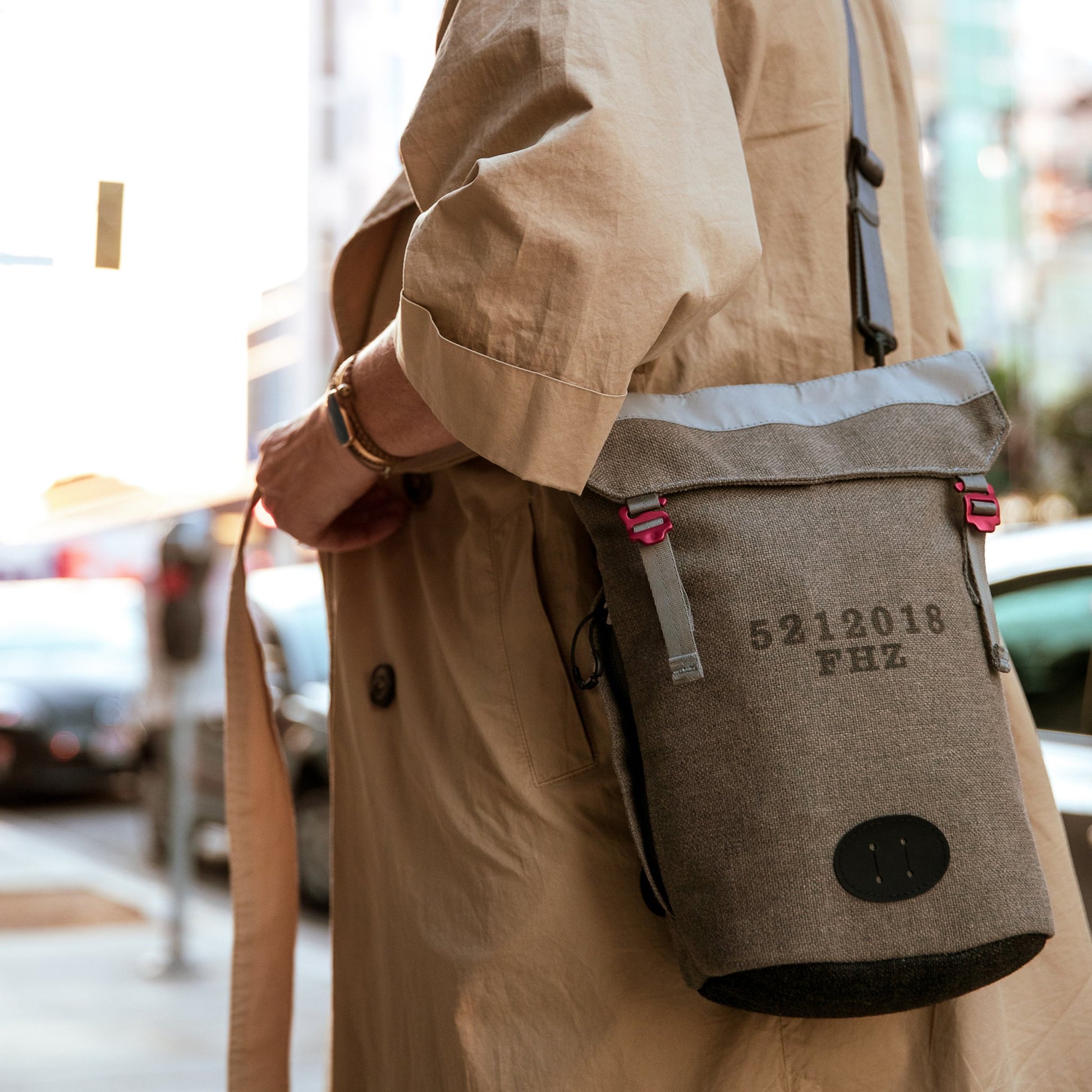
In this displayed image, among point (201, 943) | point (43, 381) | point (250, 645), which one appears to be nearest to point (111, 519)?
point (43, 381)

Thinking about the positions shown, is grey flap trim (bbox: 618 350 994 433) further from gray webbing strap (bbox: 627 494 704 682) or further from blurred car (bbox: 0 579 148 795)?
blurred car (bbox: 0 579 148 795)

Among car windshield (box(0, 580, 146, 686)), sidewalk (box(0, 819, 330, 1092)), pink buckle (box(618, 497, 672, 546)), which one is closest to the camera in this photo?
pink buckle (box(618, 497, 672, 546))

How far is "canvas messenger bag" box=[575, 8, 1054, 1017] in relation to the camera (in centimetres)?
93

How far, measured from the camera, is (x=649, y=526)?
99cm

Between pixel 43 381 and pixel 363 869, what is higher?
pixel 43 381

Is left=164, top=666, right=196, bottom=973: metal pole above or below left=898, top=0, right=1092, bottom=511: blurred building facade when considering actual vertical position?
below

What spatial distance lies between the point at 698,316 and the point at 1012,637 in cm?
219

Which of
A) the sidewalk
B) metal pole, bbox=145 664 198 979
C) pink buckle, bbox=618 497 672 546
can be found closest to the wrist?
pink buckle, bbox=618 497 672 546

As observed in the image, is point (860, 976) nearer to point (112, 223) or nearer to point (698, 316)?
point (698, 316)

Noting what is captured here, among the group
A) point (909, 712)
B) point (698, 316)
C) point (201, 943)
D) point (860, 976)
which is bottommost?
point (201, 943)

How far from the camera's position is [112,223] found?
1.69 meters

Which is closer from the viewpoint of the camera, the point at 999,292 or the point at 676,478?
the point at 676,478

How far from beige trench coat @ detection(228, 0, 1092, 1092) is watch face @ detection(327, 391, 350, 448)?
0.11m

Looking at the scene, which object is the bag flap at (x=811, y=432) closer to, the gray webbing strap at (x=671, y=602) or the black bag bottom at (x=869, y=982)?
the gray webbing strap at (x=671, y=602)
